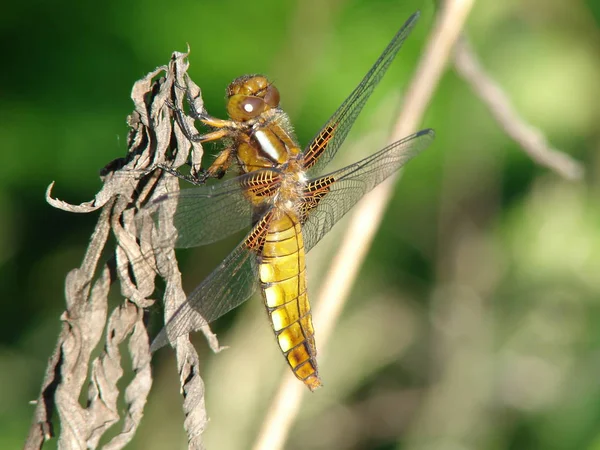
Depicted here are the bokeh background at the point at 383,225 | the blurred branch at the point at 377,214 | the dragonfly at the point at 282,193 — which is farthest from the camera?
the bokeh background at the point at 383,225

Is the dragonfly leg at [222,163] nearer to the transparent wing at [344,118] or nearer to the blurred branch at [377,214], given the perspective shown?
the transparent wing at [344,118]

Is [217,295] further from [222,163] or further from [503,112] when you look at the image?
[503,112]

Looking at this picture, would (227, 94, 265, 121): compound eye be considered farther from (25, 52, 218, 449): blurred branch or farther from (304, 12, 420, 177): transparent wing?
(25, 52, 218, 449): blurred branch

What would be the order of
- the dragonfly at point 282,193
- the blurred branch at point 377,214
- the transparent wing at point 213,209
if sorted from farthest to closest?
the dragonfly at point 282,193 < the blurred branch at point 377,214 < the transparent wing at point 213,209

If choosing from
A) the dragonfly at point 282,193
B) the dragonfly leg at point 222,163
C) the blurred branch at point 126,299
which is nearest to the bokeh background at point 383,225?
the dragonfly at point 282,193

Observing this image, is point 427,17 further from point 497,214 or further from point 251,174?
point 251,174

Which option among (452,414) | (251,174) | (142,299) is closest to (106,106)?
(251,174)

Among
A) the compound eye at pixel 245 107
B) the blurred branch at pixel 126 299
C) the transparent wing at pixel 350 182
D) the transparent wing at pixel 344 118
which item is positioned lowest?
the blurred branch at pixel 126 299
